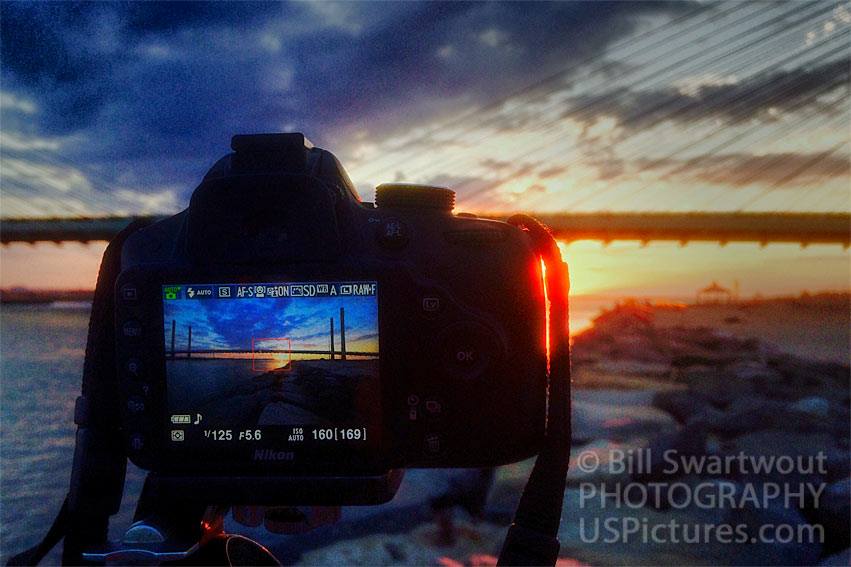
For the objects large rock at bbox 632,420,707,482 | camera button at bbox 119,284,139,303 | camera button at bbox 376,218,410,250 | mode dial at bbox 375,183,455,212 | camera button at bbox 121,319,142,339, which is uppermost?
mode dial at bbox 375,183,455,212

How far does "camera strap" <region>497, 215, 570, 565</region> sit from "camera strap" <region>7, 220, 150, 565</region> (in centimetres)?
81

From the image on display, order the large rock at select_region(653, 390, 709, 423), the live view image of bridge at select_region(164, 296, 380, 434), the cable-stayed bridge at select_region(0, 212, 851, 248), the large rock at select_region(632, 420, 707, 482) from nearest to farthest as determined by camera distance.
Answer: the live view image of bridge at select_region(164, 296, 380, 434)
the large rock at select_region(632, 420, 707, 482)
the large rock at select_region(653, 390, 709, 423)
the cable-stayed bridge at select_region(0, 212, 851, 248)

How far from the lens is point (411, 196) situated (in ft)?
4.16

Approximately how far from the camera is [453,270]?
3.93ft

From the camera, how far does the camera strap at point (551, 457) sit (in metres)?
1.20

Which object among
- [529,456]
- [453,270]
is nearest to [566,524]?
[529,456]

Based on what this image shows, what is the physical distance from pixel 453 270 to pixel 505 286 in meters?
0.10

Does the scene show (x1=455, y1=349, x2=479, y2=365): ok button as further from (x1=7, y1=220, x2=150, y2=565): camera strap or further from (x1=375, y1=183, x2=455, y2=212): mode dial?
(x1=7, y1=220, x2=150, y2=565): camera strap

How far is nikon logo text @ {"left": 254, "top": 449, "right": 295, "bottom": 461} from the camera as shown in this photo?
1201 mm

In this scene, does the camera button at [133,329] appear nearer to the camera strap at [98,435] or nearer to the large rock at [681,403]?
the camera strap at [98,435]

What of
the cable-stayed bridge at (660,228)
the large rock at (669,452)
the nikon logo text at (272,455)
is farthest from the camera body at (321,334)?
the cable-stayed bridge at (660,228)

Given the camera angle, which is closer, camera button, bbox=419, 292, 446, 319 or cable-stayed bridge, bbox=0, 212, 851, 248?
camera button, bbox=419, 292, 446, 319

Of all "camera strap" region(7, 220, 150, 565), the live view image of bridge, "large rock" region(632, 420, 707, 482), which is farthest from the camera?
"large rock" region(632, 420, 707, 482)

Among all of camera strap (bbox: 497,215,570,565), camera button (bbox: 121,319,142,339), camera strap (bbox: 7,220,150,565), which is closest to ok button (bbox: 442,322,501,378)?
camera strap (bbox: 497,215,570,565)
